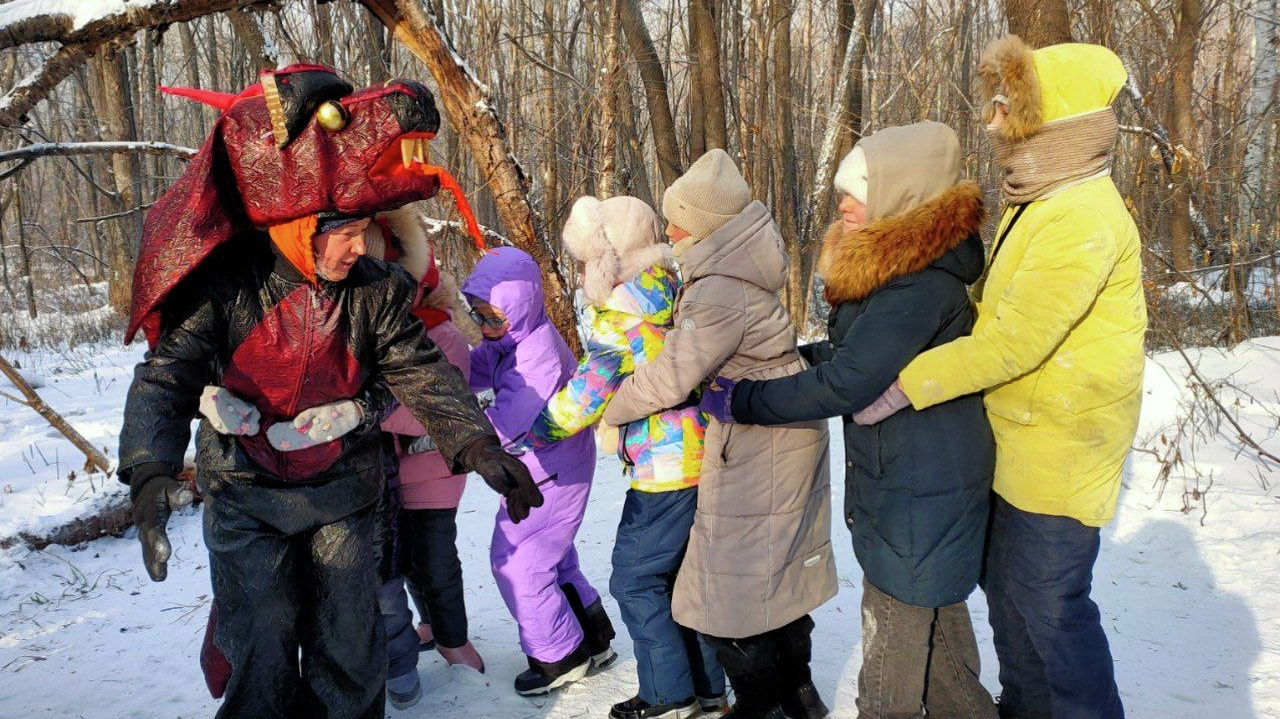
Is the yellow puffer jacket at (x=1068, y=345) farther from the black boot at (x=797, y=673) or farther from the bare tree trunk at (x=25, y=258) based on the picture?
the bare tree trunk at (x=25, y=258)

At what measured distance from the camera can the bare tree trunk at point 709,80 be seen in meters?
7.67

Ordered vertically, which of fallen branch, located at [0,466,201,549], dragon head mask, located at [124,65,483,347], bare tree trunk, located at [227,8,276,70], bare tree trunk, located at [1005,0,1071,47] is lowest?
fallen branch, located at [0,466,201,549]

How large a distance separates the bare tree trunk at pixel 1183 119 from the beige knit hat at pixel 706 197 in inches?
232

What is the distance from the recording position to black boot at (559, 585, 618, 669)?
3.01 meters

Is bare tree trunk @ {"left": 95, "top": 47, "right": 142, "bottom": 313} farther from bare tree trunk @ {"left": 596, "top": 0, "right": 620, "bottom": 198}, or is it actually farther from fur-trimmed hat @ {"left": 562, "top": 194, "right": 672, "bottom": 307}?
fur-trimmed hat @ {"left": 562, "top": 194, "right": 672, "bottom": 307}

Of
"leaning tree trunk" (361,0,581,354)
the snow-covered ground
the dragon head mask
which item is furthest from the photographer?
"leaning tree trunk" (361,0,581,354)

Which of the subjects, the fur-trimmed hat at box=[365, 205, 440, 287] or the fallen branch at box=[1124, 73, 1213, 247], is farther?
the fallen branch at box=[1124, 73, 1213, 247]

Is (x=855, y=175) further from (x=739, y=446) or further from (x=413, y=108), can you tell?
(x=413, y=108)

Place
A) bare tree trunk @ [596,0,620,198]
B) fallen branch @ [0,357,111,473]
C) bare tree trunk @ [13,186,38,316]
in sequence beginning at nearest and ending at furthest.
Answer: fallen branch @ [0,357,111,473] < bare tree trunk @ [596,0,620,198] < bare tree trunk @ [13,186,38,316]

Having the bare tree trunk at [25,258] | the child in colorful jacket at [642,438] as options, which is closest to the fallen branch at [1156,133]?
the child in colorful jacket at [642,438]

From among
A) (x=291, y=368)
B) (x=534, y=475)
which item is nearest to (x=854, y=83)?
(x=534, y=475)

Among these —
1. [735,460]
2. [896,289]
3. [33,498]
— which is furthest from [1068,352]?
[33,498]

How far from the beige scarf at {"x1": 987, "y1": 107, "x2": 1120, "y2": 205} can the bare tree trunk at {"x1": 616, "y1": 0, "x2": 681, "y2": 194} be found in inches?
234

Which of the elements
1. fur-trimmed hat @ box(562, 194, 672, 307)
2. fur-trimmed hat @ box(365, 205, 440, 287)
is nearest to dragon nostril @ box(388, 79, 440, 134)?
fur-trimmed hat @ box(365, 205, 440, 287)
